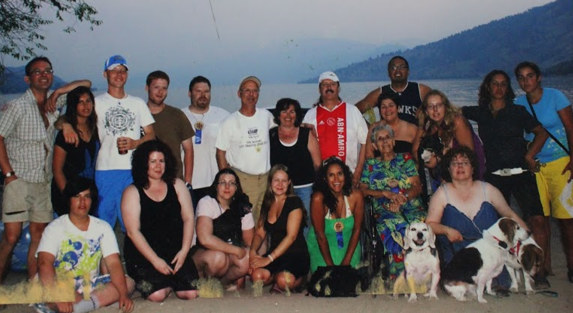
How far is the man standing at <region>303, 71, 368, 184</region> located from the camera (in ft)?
15.0

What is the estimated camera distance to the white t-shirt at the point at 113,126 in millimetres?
3963

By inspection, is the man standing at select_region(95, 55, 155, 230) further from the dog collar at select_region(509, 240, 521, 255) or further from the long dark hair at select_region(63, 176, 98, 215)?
the dog collar at select_region(509, 240, 521, 255)

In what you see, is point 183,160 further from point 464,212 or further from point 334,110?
point 464,212

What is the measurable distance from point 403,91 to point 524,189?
4.53 feet

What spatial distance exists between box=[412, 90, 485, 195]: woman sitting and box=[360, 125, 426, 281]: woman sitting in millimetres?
151

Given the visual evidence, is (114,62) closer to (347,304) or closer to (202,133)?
(202,133)

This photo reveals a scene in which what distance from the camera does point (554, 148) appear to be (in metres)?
4.11

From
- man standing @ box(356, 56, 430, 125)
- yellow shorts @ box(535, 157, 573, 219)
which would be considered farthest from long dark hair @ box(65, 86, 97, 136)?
yellow shorts @ box(535, 157, 573, 219)

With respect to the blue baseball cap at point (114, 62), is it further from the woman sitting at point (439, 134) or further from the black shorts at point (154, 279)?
the woman sitting at point (439, 134)

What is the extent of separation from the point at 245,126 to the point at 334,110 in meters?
0.83

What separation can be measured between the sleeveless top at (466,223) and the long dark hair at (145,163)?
209cm

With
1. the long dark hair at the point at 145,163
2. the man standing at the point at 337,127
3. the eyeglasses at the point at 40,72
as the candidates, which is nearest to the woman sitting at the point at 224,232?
the long dark hair at the point at 145,163

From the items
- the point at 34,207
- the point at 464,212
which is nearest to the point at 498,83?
the point at 464,212

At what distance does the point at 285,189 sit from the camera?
3.95 meters
